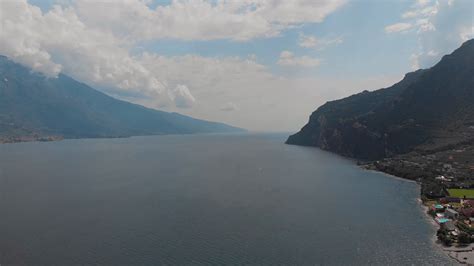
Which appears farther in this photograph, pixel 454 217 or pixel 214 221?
pixel 214 221

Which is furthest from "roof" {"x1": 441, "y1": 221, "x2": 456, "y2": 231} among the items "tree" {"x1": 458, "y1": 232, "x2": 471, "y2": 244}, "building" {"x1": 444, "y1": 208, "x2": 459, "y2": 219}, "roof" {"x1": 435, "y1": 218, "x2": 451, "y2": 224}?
"building" {"x1": 444, "y1": 208, "x2": 459, "y2": 219}

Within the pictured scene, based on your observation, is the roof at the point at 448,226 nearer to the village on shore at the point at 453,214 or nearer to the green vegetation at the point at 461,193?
the village on shore at the point at 453,214

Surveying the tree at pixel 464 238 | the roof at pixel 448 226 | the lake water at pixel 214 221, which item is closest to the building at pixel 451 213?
the lake water at pixel 214 221

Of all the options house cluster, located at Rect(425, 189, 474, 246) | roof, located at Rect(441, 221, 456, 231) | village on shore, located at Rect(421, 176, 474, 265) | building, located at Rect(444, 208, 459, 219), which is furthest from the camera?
building, located at Rect(444, 208, 459, 219)

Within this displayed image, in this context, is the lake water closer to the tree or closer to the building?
the tree

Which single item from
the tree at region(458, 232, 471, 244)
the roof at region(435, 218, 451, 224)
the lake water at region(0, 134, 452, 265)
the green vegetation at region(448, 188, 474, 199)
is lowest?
the lake water at region(0, 134, 452, 265)

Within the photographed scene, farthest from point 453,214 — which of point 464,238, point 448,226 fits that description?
point 464,238

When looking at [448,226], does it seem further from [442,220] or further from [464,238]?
[442,220]
